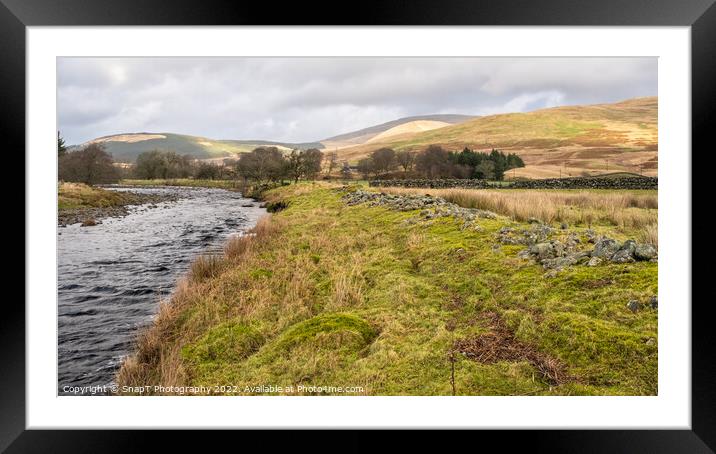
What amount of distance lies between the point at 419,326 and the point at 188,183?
5439 millimetres

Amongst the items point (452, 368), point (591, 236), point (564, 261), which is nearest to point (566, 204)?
point (591, 236)

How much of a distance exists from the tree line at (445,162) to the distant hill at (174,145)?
4.34 ft

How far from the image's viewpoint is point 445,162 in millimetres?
6148

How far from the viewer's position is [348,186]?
825 centimetres

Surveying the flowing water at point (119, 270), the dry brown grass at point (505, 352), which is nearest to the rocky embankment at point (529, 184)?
the dry brown grass at point (505, 352)

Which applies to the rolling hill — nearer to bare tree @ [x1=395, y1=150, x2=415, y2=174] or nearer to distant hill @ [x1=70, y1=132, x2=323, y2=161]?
distant hill @ [x1=70, y1=132, x2=323, y2=161]

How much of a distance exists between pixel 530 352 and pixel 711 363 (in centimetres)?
154

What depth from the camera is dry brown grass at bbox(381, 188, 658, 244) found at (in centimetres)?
443

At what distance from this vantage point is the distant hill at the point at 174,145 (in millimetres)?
5051

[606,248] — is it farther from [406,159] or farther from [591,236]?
[406,159]

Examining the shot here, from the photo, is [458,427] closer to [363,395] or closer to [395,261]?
[363,395]

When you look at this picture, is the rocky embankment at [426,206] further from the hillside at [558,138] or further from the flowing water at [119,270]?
the flowing water at [119,270]

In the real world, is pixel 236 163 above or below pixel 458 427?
above
